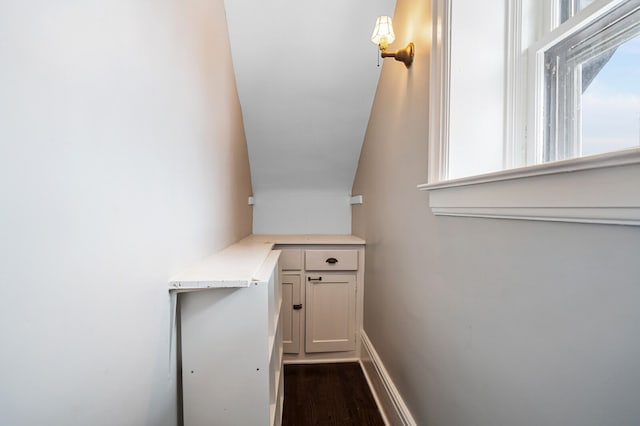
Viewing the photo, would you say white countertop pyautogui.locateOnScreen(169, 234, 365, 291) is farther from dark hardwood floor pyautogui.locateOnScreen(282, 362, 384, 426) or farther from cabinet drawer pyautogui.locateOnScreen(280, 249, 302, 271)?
dark hardwood floor pyautogui.locateOnScreen(282, 362, 384, 426)

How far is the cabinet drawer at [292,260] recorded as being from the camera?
205cm

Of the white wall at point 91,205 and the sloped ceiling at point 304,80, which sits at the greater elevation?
the sloped ceiling at point 304,80

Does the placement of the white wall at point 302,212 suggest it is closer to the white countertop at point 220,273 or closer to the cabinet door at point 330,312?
the cabinet door at point 330,312

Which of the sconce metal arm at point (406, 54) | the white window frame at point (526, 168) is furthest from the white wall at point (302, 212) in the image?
the white window frame at point (526, 168)

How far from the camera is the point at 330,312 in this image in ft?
6.85

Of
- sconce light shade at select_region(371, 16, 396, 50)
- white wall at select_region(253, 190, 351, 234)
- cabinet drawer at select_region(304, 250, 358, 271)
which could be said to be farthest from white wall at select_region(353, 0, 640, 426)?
white wall at select_region(253, 190, 351, 234)

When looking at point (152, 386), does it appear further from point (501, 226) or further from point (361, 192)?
point (361, 192)

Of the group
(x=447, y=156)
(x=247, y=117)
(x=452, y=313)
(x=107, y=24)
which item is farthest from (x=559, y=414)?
(x=247, y=117)

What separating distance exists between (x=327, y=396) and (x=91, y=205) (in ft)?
5.61

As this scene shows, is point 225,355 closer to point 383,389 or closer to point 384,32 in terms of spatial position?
point 383,389

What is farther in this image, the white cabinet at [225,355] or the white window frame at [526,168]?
the white cabinet at [225,355]

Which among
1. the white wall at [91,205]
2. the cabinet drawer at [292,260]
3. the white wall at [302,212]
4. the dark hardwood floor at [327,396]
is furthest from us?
the white wall at [302,212]

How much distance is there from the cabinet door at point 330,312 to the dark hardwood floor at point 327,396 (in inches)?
6.0

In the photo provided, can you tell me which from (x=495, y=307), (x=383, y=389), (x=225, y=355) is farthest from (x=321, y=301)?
(x=495, y=307)
